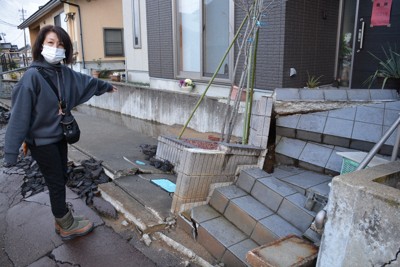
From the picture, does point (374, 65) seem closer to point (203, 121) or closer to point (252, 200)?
point (203, 121)

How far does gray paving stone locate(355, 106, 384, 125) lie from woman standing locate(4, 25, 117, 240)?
3474mm

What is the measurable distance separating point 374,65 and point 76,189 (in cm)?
624

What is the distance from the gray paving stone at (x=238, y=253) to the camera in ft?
9.39

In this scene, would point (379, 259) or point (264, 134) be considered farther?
point (264, 134)

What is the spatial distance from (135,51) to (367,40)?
698 cm

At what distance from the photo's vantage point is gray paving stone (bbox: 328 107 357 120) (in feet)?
13.8

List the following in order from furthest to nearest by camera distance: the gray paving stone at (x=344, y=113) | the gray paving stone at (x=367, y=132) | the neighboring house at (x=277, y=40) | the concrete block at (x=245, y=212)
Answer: the neighboring house at (x=277, y=40), the gray paving stone at (x=344, y=113), the gray paving stone at (x=367, y=132), the concrete block at (x=245, y=212)

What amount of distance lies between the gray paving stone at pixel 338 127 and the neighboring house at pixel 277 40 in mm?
2162

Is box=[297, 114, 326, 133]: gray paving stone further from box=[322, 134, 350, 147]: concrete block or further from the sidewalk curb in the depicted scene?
the sidewalk curb

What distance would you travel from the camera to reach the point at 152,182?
4617 millimetres

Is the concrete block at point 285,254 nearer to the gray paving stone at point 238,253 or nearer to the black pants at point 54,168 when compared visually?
the gray paving stone at point 238,253

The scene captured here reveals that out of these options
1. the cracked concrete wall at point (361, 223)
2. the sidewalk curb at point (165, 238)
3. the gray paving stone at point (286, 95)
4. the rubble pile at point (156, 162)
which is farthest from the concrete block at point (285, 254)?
the rubble pile at point (156, 162)

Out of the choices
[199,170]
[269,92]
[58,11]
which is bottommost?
[199,170]

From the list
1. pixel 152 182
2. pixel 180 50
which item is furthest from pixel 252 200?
pixel 180 50
